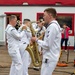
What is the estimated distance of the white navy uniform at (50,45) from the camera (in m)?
5.63

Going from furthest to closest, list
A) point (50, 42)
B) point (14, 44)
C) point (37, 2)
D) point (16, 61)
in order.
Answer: point (37, 2)
point (16, 61)
point (14, 44)
point (50, 42)

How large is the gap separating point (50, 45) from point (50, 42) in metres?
0.06

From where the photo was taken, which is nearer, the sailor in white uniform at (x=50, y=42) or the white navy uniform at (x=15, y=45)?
the sailor in white uniform at (x=50, y=42)

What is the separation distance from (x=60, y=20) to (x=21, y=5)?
309 centimetres

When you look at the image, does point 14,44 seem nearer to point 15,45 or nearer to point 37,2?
point 15,45

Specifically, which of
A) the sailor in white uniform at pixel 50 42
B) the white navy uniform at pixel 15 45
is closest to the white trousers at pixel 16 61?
the white navy uniform at pixel 15 45

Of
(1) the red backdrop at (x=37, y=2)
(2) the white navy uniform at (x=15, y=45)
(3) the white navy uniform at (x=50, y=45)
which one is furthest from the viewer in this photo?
(1) the red backdrop at (x=37, y=2)

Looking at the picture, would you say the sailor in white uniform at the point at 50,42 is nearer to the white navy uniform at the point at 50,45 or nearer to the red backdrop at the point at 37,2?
the white navy uniform at the point at 50,45

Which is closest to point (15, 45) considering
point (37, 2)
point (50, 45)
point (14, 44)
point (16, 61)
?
point (14, 44)

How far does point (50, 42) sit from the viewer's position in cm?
562

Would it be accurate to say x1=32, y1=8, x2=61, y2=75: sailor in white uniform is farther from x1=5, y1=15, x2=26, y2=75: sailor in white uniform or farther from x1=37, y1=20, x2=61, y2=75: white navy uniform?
x1=5, y1=15, x2=26, y2=75: sailor in white uniform

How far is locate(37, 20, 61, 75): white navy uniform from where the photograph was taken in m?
5.63

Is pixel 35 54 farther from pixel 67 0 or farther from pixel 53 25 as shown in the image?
pixel 67 0

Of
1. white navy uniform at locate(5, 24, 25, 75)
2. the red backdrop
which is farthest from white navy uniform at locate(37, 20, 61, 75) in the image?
the red backdrop
